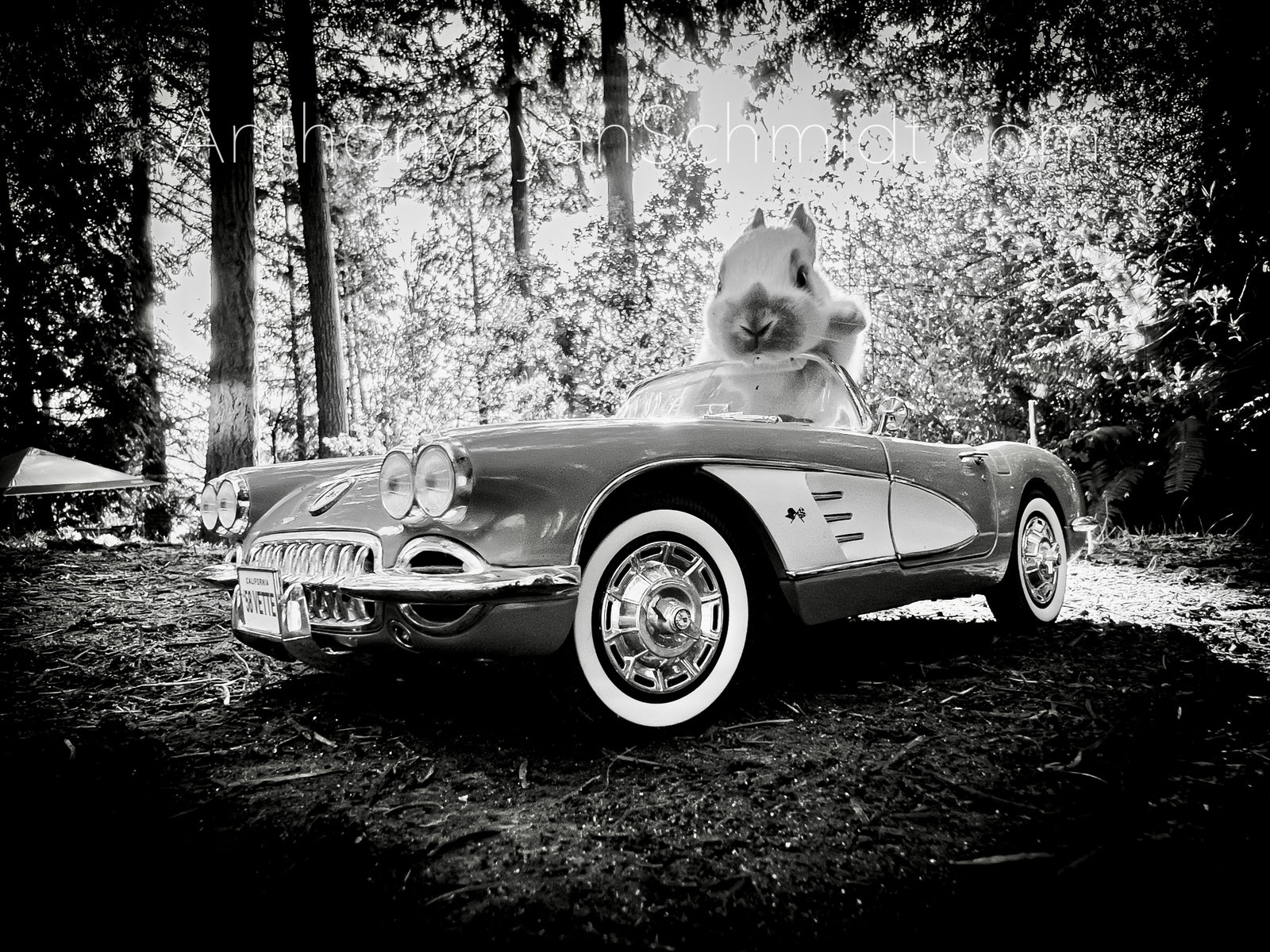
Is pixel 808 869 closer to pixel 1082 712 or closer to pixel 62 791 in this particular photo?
pixel 1082 712

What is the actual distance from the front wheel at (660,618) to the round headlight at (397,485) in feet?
1.59

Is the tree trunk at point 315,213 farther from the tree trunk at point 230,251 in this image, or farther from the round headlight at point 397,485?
the round headlight at point 397,485

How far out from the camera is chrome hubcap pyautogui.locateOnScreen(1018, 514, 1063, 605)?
11.4ft

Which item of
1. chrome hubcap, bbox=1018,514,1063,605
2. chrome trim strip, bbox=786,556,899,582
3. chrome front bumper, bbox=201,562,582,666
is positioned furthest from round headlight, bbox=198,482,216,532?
chrome hubcap, bbox=1018,514,1063,605

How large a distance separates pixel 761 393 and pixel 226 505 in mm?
2114

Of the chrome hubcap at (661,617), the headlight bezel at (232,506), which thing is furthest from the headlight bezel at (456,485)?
the headlight bezel at (232,506)

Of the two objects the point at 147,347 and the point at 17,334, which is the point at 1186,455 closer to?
the point at 147,347

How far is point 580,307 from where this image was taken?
25.7 ft

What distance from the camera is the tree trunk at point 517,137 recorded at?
1055 cm

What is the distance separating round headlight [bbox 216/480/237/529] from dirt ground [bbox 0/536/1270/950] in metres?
0.58

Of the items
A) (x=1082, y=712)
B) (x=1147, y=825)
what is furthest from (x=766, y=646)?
(x=1147, y=825)

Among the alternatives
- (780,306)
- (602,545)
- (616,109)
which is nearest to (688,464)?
(602,545)

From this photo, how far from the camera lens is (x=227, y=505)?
2773mm

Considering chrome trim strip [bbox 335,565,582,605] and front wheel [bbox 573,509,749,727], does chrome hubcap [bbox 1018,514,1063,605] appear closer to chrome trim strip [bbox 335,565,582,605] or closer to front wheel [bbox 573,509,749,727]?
front wheel [bbox 573,509,749,727]
